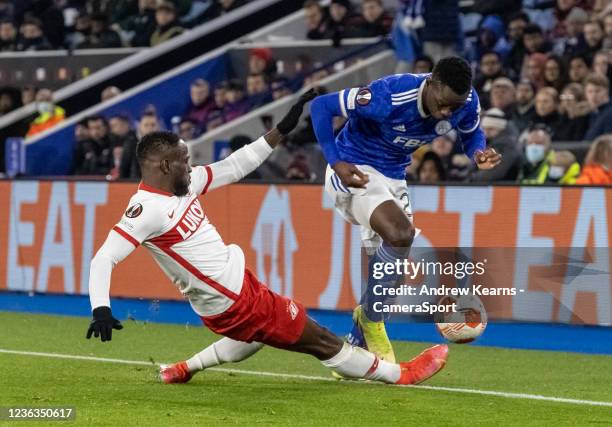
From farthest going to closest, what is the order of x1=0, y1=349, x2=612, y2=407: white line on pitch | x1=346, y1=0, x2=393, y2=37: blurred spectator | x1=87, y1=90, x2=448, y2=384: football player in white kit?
x1=346, y1=0, x2=393, y2=37: blurred spectator
x1=0, y1=349, x2=612, y2=407: white line on pitch
x1=87, y1=90, x2=448, y2=384: football player in white kit

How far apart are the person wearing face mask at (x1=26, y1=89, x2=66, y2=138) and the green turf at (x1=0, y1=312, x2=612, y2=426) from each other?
774 centimetres

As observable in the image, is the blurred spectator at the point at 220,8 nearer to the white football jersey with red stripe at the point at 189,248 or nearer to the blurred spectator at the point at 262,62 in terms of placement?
the blurred spectator at the point at 262,62

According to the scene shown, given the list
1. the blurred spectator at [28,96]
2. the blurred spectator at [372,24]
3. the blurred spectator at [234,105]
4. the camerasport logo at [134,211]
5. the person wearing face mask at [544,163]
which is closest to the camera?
the camerasport logo at [134,211]

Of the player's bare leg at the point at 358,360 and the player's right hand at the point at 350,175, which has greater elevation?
the player's right hand at the point at 350,175

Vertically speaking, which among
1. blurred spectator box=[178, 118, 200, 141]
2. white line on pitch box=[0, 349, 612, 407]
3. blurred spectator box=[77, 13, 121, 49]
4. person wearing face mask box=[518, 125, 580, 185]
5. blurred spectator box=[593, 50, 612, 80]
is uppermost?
blurred spectator box=[593, 50, 612, 80]

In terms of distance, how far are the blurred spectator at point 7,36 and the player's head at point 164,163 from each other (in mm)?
14888

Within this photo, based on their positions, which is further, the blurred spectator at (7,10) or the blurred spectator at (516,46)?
the blurred spectator at (7,10)

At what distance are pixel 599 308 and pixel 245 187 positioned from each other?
3562 millimetres

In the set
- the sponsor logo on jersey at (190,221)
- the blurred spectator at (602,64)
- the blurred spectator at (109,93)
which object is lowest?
the blurred spectator at (109,93)

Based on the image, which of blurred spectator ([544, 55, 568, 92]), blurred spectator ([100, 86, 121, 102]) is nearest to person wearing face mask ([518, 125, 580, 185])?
blurred spectator ([544, 55, 568, 92])

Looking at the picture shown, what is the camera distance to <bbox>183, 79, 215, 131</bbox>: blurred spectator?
60.5 feet

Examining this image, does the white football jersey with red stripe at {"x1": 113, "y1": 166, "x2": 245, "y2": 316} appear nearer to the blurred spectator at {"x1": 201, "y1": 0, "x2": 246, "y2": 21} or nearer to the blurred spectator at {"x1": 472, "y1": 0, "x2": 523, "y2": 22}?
the blurred spectator at {"x1": 472, "y1": 0, "x2": 523, "y2": 22}

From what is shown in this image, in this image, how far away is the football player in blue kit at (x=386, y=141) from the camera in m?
8.86

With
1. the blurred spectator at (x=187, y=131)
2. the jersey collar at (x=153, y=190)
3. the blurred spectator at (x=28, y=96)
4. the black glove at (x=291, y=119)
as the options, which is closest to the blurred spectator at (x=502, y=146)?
the black glove at (x=291, y=119)
